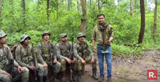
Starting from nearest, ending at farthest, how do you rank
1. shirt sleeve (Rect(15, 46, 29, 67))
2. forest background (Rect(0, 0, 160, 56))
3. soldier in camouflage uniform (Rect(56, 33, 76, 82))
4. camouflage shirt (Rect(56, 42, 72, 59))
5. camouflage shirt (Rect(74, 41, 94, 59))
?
shirt sleeve (Rect(15, 46, 29, 67))
soldier in camouflage uniform (Rect(56, 33, 76, 82))
camouflage shirt (Rect(56, 42, 72, 59))
camouflage shirt (Rect(74, 41, 94, 59))
forest background (Rect(0, 0, 160, 56))

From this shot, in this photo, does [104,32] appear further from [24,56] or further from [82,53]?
[24,56]

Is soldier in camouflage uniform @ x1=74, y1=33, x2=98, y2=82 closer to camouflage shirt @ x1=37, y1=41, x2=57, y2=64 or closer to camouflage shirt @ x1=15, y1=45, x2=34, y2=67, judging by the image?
camouflage shirt @ x1=37, y1=41, x2=57, y2=64

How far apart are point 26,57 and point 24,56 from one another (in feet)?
0.20

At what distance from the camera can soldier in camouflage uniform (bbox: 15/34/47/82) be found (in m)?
3.71

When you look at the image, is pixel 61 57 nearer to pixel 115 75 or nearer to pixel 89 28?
pixel 115 75

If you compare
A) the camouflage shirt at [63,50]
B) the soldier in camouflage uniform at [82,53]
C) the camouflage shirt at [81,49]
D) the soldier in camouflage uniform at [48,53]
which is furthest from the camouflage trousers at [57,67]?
the camouflage shirt at [81,49]

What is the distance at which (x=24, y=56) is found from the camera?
382 cm

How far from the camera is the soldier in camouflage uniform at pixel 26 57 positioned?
3.71 metres

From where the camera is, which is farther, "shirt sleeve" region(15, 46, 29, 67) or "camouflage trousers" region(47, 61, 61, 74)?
→ "camouflage trousers" region(47, 61, 61, 74)

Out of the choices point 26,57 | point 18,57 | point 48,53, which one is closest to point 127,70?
point 48,53

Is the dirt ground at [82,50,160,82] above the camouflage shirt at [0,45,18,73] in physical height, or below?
below

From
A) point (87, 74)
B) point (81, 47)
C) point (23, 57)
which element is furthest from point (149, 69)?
point (23, 57)

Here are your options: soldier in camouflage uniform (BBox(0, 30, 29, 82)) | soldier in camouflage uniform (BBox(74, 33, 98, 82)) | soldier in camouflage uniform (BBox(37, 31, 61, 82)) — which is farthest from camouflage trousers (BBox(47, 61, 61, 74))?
soldier in camouflage uniform (BBox(0, 30, 29, 82))

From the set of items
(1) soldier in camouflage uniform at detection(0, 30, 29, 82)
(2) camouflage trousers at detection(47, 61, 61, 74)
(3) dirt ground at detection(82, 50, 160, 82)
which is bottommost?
(3) dirt ground at detection(82, 50, 160, 82)
